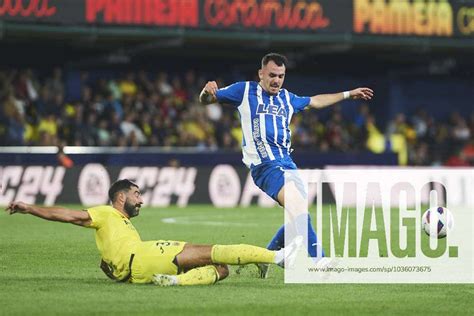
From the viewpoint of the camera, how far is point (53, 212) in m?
9.20

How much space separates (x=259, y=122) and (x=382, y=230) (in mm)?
7066

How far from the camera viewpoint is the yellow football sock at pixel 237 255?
952cm

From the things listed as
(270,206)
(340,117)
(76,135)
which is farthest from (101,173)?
(340,117)

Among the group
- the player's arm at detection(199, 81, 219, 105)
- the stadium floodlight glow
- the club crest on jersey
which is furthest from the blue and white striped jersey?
the stadium floodlight glow

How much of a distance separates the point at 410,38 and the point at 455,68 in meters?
7.03

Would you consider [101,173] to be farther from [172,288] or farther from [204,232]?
[172,288]

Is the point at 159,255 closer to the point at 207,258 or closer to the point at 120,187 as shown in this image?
the point at 207,258

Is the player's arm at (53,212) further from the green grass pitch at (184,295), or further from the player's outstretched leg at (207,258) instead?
the player's outstretched leg at (207,258)

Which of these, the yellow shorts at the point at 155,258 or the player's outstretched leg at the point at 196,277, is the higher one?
the yellow shorts at the point at 155,258

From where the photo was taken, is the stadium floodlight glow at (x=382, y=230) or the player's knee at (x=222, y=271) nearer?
the player's knee at (x=222, y=271)

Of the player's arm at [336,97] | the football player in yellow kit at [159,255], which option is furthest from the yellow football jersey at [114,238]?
the player's arm at [336,97]

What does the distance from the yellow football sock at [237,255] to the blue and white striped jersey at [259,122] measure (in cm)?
160

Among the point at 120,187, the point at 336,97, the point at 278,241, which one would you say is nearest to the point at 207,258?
the point at 120,187

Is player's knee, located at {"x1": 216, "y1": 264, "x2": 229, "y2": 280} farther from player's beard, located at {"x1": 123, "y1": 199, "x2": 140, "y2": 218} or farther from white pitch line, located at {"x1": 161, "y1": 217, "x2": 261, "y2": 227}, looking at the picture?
white pitch line, located at {"x1": 161, "y1": 217, "x2": 261, "y2": 227}
